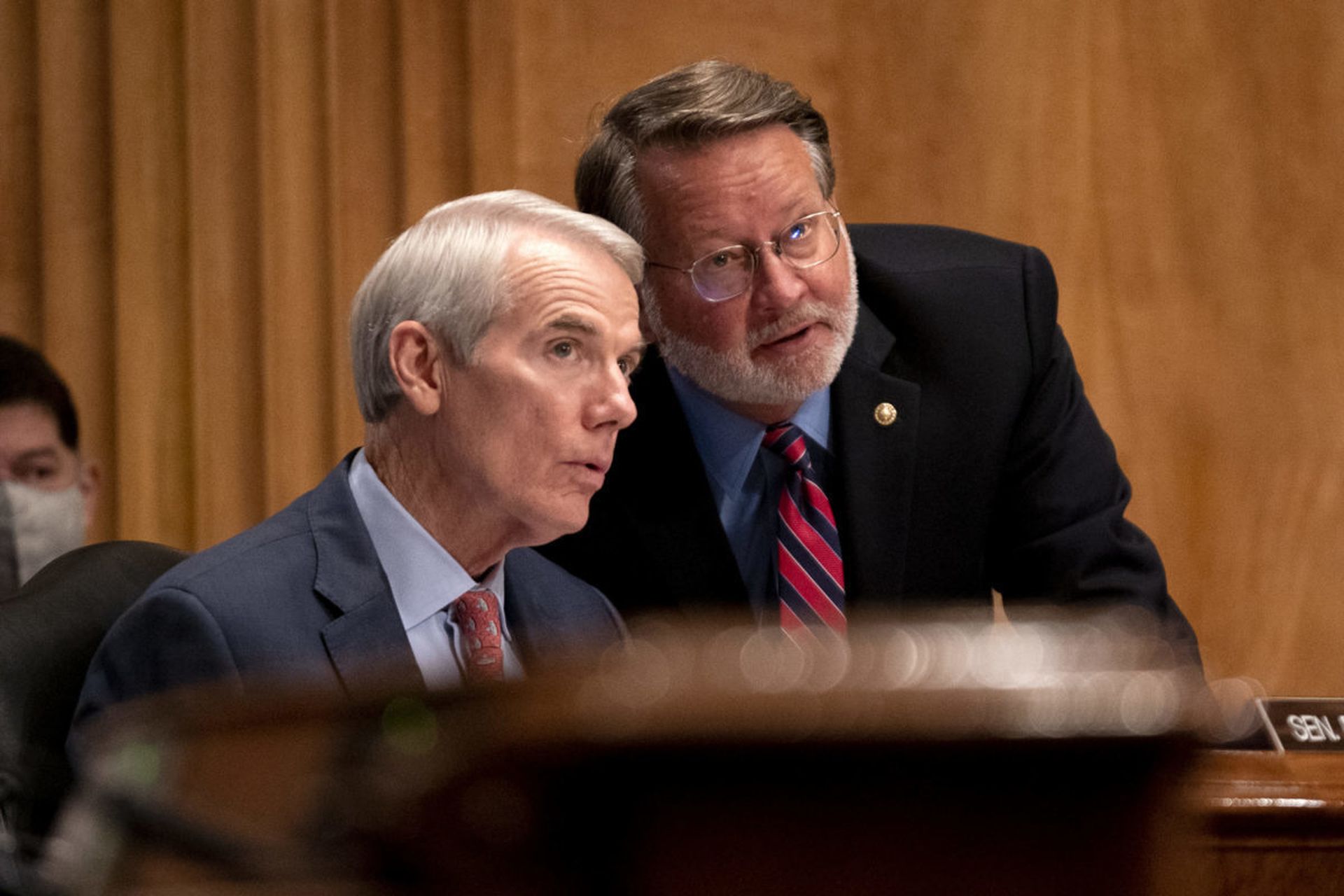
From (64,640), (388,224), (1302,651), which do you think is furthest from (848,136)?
(64,640)

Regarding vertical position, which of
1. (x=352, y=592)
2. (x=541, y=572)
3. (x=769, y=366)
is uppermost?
(x=769, y=366)

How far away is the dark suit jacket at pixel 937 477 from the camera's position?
85.5 inches

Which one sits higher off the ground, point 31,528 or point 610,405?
point 610,405

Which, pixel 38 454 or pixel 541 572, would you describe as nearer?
pixel 541 572

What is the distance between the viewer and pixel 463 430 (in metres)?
1.65

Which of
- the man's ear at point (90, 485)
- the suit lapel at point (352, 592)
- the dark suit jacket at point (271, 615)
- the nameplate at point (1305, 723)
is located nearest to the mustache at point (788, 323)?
the dark suit jacket at point (271, 615)

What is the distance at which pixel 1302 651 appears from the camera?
3248 mm

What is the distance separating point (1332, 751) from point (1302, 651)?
1.76 m

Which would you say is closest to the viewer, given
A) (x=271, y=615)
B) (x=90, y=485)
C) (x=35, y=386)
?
(x=271, y=615)

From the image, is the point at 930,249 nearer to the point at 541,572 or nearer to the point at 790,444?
the point at 790,444

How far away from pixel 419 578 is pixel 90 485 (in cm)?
126

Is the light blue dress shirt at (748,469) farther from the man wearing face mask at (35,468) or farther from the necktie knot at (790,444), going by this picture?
the man wearing face mask at (35,468)

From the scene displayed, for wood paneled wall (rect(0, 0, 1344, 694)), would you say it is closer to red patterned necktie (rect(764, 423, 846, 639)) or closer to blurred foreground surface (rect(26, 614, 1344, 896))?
red patterned necktie (rect(764, 423, 846, 639))

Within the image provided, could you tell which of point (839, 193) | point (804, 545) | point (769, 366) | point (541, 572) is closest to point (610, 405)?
point (541, 572)
